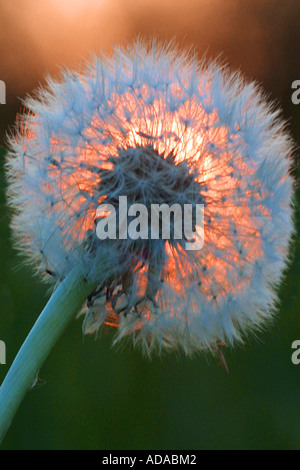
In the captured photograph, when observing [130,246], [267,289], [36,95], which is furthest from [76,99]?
[267,289]

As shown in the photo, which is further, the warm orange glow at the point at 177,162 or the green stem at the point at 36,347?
the warm orange glow at the point at 177,162

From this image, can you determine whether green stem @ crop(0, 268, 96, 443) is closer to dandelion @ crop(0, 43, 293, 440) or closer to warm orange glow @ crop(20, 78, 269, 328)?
dandelion @ crop(0, 43, 293, 440)

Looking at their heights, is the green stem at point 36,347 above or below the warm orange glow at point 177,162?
below

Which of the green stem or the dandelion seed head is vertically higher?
the dandelion seed head

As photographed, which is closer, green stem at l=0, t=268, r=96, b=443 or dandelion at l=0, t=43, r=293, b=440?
green stem at l=0, t=268, r=96, b=443

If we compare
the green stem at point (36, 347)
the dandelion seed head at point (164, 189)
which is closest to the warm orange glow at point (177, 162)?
the dandelion seed head at point (164, 189)

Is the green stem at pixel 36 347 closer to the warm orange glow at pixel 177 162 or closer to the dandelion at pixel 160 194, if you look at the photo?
the dandelion at pixel 160 194

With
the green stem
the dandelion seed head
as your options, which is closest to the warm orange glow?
the dandelion seed head
